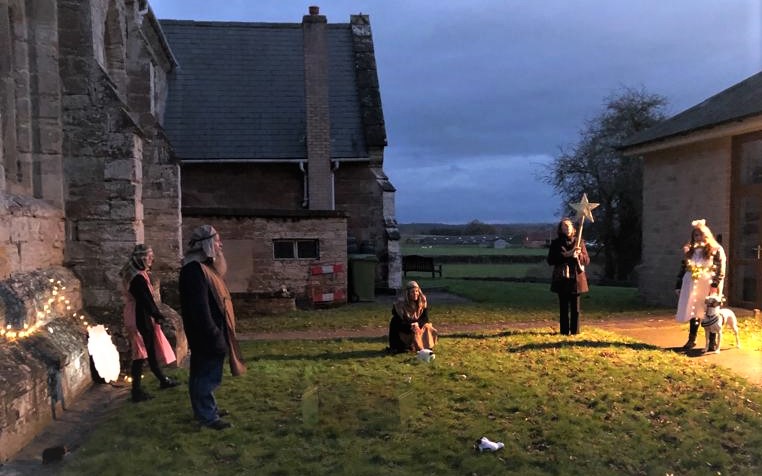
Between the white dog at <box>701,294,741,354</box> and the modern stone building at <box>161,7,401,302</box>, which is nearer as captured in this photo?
the white dog at <box>701,294,741,354</box>

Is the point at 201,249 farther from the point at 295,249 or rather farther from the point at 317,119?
the point at 317,119

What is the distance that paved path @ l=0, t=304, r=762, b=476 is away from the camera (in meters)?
4.89

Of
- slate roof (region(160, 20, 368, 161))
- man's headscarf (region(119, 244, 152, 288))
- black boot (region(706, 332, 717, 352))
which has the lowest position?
black boot (region(706, 332, 717, 352))

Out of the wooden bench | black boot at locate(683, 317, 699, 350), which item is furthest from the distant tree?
black boot at locate(683, 317, 699, 350)

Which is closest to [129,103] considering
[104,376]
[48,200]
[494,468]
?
[48,200]

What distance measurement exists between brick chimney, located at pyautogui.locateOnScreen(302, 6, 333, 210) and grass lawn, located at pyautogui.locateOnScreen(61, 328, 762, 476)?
35.8 feet

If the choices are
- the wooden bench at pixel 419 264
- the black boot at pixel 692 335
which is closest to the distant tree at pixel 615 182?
the wooden bench at pixel 419 264

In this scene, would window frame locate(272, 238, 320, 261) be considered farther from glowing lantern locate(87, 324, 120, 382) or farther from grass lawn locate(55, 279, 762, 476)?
glowing lantern locate(87, 324, 120, 382)

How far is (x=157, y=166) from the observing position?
1138 cm

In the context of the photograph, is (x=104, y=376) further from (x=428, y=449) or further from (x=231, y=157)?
(x=231, y=157)

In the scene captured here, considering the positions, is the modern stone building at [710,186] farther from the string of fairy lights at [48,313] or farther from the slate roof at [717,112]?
the string of fairy lights at [48,313]

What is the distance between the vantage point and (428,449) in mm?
4773

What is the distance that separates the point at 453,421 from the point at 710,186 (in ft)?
32.3

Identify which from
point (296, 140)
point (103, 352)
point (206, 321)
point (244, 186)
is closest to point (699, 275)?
point (206, 321)
